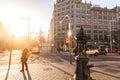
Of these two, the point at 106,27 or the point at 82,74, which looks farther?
the point at 106,27

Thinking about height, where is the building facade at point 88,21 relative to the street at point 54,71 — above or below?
above

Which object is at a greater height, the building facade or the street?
the building facade

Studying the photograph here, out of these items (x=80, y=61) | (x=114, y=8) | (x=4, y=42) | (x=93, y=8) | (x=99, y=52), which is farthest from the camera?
(x=114, y=8)

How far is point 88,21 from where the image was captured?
97.9 m

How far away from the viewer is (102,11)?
103 m

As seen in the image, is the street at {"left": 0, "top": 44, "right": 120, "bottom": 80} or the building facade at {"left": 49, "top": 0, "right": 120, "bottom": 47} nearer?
the street at {"left": 0, "top": 44, "right": 120, "bottom": 80}

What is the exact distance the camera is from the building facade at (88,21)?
3745 inches

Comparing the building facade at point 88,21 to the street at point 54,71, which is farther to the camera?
the building facade at point 88,21

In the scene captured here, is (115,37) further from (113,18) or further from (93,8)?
(93,8)

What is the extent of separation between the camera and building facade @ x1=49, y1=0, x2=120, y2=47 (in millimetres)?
95131

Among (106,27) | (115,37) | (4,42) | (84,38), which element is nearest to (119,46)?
(115,37)

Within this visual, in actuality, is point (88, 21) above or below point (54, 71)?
above

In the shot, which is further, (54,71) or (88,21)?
(88,21)

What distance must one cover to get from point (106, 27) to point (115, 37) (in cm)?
680
